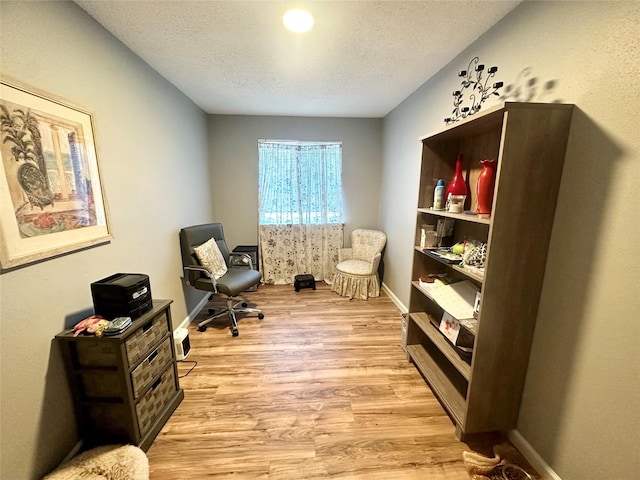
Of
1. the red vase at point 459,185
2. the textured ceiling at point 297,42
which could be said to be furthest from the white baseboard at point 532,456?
the textured ceiling at point 297,42

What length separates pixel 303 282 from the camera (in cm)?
→ 369

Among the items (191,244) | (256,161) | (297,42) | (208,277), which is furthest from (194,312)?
(297,42)

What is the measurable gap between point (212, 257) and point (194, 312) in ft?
2.46

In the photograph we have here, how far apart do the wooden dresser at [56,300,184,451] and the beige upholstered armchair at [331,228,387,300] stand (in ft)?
7.60

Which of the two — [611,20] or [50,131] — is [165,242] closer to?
[50,131]

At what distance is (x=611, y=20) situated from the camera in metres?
0.99

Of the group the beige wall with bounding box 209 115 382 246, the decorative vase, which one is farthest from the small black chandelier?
the beige wall with bounding box 209 115 382 246

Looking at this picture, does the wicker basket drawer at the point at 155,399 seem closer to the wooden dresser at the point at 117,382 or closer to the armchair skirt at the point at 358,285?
the wooden dresser at the point at 117,382

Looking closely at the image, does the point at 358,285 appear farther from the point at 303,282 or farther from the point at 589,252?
the point at 589,252

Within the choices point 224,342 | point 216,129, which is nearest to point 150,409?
point 224,342

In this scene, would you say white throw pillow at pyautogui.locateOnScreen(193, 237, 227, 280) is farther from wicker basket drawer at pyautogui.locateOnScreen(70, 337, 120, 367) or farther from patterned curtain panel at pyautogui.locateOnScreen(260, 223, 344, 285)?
wicker basket drawer at pyautogui.locateOnScreen(70, 337, 120, 367)

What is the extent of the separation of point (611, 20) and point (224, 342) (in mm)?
3071

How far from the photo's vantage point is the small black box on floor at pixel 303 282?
366cm

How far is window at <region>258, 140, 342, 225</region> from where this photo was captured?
364cm
